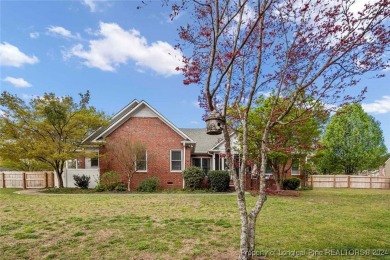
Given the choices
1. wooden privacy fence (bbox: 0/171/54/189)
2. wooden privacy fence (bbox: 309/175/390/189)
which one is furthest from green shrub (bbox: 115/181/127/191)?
wooden privacy fence (bbox: 309/175/390/189)

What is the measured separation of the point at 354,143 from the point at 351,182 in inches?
373

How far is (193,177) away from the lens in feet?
57.6

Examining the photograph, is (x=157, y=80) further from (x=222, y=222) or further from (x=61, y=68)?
(x=222, y=222)

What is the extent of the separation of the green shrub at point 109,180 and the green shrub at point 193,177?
445 cm

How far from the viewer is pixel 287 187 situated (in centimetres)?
1984

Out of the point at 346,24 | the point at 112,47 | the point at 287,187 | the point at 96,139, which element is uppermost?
the point at 112,47

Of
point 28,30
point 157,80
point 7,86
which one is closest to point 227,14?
point 28,30

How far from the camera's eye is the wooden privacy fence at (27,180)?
19.6 m

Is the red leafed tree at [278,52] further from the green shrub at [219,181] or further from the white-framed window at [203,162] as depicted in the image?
the white-framed window at [203,162]

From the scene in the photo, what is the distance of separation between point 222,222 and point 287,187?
13.7 metres

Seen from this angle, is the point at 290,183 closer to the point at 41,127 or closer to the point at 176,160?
the point at 176,160

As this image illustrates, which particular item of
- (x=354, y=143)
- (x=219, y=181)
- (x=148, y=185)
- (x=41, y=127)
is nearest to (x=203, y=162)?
(x=219, y=181)

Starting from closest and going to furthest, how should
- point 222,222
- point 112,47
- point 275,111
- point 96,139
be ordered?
point 275,111 < point 222,222 < point 112,47 < point 96,139

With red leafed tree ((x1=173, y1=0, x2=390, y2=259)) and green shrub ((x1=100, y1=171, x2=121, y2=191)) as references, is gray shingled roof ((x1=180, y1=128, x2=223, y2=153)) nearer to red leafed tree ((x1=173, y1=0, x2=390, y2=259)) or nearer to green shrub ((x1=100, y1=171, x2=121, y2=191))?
green shrub ((x1=100, y1=171, x2=121, y2=191))
